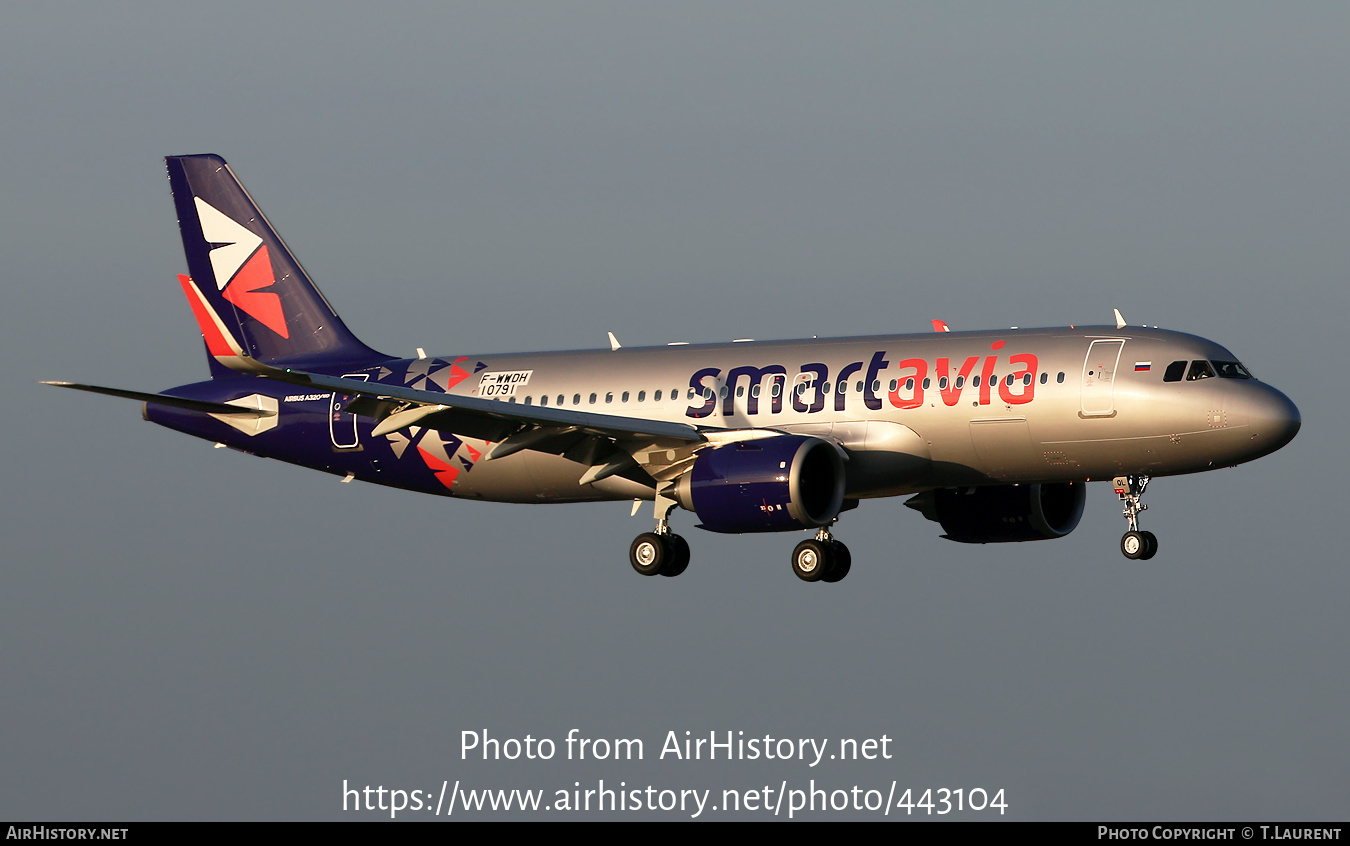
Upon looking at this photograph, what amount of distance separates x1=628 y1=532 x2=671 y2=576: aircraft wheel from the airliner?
0.04m

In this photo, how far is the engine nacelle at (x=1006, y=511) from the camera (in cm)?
4572

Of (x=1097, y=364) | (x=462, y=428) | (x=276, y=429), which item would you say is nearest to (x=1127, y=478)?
(x=1097, y=364)


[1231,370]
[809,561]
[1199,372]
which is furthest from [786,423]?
[1231,370]

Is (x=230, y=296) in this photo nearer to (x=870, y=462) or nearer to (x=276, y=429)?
(x=276, y=429)

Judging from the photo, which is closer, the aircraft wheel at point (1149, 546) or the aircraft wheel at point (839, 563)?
the aircraft wheel at point (1149, 546)

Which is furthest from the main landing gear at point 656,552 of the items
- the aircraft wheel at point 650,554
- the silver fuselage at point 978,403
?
the silver fuselage at point 978,403

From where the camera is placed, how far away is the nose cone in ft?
127

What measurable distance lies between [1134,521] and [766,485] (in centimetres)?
861

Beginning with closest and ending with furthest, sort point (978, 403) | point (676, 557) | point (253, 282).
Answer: point (978, 403) < point (676, 557) < point (253, 282)

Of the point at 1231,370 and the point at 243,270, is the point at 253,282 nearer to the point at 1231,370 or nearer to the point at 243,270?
the point at 243,270

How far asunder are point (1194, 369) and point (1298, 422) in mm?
2465

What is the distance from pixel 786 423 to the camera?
1656 inches

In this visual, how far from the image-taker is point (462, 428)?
138 feet

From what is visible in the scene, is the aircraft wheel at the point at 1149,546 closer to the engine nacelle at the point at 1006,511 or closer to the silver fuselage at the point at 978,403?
the silver fuselage at the point at 978,403
